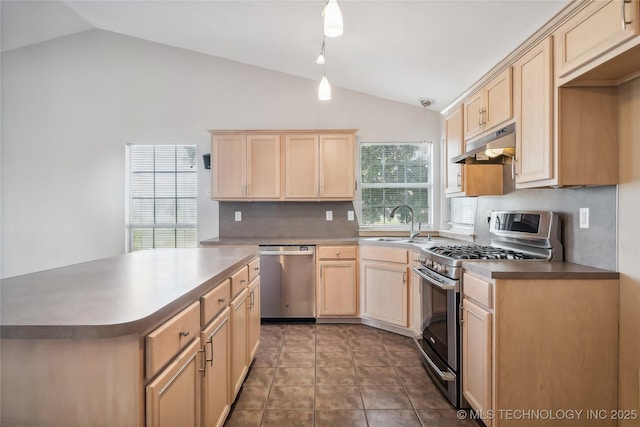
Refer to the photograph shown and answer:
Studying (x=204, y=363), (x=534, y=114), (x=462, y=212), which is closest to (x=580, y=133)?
(x=534, y=114)

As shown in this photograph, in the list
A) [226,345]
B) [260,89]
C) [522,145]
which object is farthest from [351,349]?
[260,89]

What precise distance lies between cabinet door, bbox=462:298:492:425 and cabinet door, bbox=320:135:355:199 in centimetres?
198

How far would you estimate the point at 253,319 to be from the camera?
243 centimetres

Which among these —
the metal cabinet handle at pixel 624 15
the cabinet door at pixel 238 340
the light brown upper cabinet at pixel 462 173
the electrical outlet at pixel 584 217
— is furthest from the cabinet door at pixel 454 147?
the cabinet door at pixel 238 340

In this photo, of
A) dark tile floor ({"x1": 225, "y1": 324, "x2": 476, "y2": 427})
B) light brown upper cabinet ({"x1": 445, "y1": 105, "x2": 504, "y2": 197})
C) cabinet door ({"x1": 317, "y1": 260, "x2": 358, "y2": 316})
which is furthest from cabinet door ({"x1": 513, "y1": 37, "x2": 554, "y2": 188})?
cabinet door ({"x1": 317, "y1": 260, "x2": 358, "y2": 316})

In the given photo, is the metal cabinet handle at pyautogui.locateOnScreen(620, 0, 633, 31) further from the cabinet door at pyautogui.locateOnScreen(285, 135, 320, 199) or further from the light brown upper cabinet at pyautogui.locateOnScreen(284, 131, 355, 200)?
the cabinet door at pyautogui.locateOnScreen(285, 135, 320, 199)

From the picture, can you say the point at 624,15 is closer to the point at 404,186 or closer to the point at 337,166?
the point at 337,166

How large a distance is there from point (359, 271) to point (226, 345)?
6.41ft

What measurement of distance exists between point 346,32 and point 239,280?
2117 millimetres

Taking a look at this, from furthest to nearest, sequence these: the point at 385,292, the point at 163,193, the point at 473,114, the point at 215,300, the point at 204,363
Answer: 1. the point at 163,193
2. the point at 385,292
3. the point at 473,114
4. the point at 215,300
5. the point at 204,363

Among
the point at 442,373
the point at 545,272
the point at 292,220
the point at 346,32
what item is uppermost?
the point at 346,32

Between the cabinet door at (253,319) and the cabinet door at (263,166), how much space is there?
136 cm

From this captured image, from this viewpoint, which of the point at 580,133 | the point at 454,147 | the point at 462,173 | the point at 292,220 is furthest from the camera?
the point at 292,220

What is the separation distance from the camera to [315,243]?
3445 millimetres
